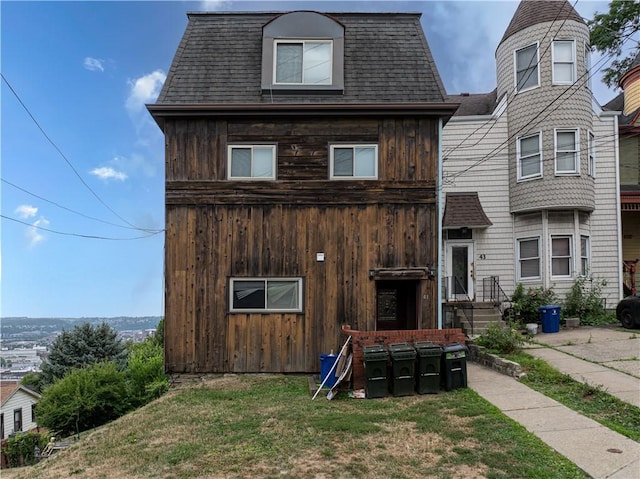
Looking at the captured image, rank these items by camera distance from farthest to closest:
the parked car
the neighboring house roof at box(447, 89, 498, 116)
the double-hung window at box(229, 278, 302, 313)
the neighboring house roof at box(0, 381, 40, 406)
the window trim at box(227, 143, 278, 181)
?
the neighboring house roof at box(0, 381, 40, 406) < the neighboring house roof at box(447, 89, 498, 116) < the parked car < the window trim at box(227, 143, 278, 181) < the double-hung window at box(229, 278, 302, 313)

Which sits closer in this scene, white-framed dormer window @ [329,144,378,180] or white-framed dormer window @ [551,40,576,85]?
white-framed dormer window @ [329,144,378,180]

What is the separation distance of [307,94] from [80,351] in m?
20.9

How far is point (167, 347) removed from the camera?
945 centimetres

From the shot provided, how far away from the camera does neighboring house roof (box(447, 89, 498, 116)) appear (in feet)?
54.2

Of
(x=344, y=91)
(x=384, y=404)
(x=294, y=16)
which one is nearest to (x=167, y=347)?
(x=384, y=404)

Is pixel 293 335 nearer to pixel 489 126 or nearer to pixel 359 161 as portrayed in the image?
pixel 359 161

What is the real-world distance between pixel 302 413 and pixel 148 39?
15.5 metres

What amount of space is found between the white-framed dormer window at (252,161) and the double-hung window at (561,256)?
9.68m

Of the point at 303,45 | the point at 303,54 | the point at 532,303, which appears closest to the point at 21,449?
the point at 303,54

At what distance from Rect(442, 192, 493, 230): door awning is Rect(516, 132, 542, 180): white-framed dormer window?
1692 millimetres

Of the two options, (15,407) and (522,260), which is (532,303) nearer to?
(522,260)

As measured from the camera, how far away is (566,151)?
44.9 ft

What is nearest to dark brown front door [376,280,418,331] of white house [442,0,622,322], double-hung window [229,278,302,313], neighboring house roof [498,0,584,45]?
white house [442,0,622,322]

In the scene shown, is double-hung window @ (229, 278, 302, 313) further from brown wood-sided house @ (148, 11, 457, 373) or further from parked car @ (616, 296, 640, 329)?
parked car @ (616, 296, 640, 329)
